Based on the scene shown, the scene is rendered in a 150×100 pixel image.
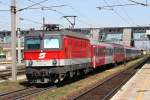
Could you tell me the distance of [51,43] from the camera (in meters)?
24.2

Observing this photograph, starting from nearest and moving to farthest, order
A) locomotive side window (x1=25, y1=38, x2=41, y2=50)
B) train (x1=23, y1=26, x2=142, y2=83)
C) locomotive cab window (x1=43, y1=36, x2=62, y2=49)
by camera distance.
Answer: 1. train (x1=23, y1=26, x2=142, y2=83)
2. locomotive cab window (x1=43, y1=36, x2=62, y2=49)
3. locomotive side window (x1=25, y1=38, x2=41, y2=50)

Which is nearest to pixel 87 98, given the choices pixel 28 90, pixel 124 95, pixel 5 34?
pixel 124 95

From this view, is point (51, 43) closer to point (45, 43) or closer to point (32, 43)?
point (45, 43)

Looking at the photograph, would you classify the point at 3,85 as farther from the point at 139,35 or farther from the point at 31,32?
the point at 139,35

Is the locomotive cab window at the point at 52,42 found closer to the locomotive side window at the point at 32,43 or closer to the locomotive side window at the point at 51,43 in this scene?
the locomotive side window at the point at 51,43

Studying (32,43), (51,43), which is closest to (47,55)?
(51,43)

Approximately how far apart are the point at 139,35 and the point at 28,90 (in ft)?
387

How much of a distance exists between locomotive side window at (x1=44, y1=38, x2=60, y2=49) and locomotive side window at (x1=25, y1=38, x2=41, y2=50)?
446 mm

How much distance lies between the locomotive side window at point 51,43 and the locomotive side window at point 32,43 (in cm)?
45

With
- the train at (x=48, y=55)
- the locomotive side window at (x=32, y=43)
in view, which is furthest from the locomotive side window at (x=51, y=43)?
the locomotive side window at (x=32, y=43)

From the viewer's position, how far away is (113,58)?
5491 centimetres

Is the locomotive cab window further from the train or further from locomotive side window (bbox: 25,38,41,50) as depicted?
locomotive side window (bbox: 25,38,41,50)

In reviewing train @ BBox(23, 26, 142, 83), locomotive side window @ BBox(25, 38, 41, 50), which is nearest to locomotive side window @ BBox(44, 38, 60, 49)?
train @ BBox(23, 26, 142, 83)

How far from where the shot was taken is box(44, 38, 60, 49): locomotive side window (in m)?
24.1
